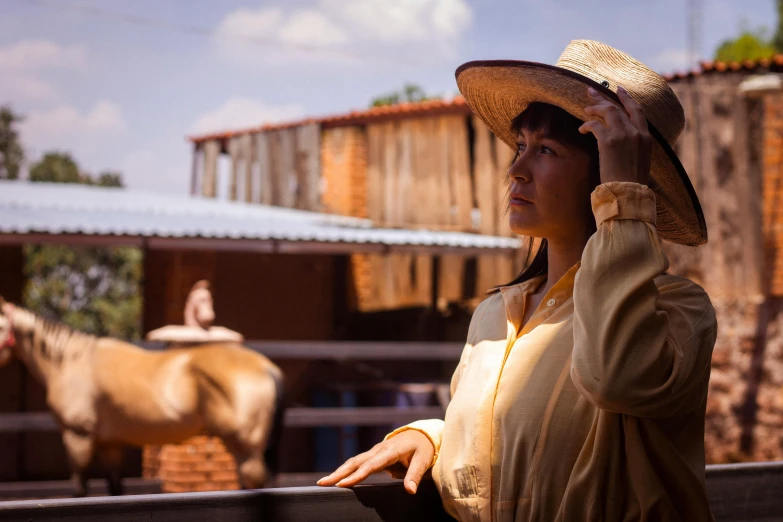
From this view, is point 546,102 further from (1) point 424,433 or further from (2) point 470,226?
(2) point 470,226

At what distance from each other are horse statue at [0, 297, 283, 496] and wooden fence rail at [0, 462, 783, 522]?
16.4 feet

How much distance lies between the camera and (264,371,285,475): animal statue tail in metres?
6.46

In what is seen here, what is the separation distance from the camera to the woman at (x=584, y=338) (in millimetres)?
1200

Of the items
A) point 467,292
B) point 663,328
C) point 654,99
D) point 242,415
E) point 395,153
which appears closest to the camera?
point 663,328

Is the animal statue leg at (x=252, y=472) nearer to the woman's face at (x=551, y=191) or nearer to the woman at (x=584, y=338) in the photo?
the woman at (x=584, y=338)

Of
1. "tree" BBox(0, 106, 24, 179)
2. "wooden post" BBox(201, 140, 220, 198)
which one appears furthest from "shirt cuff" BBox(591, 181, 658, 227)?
"tree" BBox(0, 106, 24, 179)

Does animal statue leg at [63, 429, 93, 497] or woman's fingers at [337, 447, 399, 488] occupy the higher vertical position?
woman's fingers at [337, 447, 399, 488]

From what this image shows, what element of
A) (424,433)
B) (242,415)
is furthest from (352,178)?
(424,433)

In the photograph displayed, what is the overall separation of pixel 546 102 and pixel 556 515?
0.72 metres

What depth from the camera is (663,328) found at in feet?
3.92

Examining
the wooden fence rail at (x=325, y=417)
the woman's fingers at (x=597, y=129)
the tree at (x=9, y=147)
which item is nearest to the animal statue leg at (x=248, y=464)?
the wooden fence rail at (x=325, y=417)

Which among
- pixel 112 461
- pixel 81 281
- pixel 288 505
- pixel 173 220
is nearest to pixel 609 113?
pixel 288 505

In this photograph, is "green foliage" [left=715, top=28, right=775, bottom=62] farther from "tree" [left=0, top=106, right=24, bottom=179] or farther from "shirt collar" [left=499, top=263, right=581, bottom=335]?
"shirt collar" [left=499, top=263, right=581, bottom=335]

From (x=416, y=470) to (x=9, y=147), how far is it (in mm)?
23830
